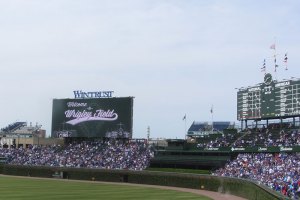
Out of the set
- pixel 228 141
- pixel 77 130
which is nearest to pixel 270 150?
pixel 228 141

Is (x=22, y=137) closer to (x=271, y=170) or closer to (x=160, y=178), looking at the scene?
(x=160, y=178)

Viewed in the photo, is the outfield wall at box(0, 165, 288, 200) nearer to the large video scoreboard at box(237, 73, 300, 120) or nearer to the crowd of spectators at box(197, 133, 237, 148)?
the crowd of spectators at box(197, 133, 237, 148)

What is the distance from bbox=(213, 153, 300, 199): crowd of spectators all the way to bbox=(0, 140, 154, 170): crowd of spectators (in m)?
15.3

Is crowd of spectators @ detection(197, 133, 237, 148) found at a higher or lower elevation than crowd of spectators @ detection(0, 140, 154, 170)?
higher

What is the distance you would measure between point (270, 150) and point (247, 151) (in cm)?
344

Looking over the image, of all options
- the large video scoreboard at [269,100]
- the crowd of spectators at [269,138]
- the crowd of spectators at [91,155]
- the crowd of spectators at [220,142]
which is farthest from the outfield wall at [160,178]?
the large video scoreboard at [269,100]

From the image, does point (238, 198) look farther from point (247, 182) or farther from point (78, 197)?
point (78, 197)

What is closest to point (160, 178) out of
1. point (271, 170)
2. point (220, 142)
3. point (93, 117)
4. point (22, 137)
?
point (220, 142)

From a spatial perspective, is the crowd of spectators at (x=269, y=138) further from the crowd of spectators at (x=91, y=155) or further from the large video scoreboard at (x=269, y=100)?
the crowd of spectators at (x=91, y=155)

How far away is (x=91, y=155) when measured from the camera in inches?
2803

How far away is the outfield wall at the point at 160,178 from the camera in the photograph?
34688 millimetres

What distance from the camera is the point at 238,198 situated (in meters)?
37.2

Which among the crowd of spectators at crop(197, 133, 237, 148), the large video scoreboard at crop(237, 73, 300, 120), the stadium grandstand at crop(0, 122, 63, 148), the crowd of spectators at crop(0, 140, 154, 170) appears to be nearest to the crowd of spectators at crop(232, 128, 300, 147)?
the crowd of spectators at crop(197, 133, 237, 148)

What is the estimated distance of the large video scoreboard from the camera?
5131 cm
